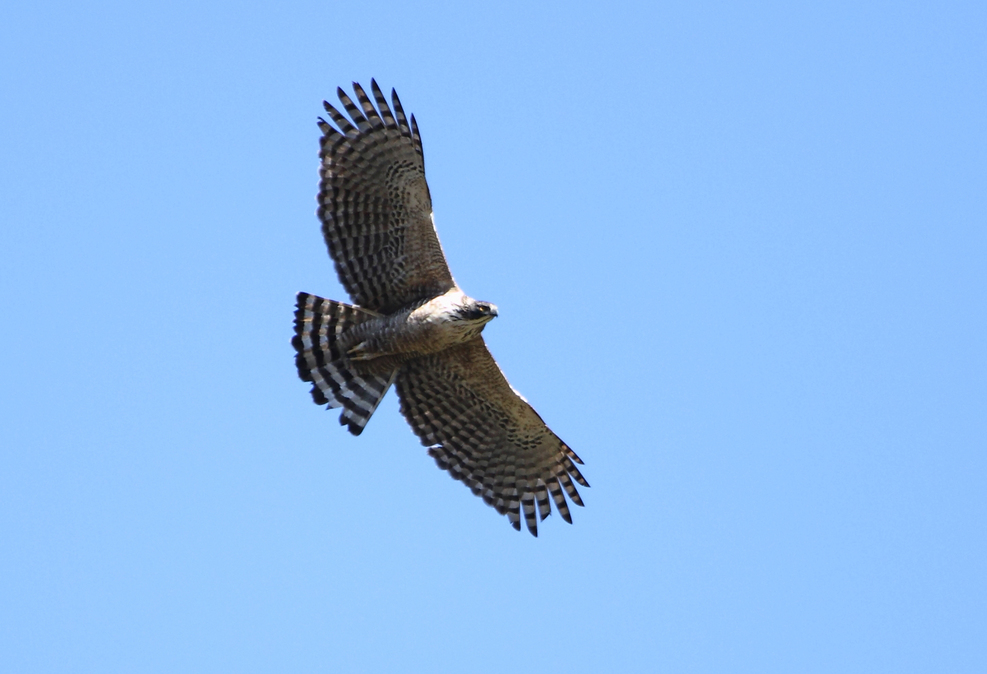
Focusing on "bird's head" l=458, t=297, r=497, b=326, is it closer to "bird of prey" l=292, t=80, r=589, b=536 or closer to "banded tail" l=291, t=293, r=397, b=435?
"bird of prey" l=292, t=80, r=589, b=536

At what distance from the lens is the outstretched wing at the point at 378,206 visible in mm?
15250

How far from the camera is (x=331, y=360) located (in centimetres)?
1566

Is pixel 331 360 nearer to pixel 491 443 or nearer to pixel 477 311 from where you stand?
pixel 477 311

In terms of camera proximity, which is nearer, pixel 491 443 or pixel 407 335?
pixel 407 335

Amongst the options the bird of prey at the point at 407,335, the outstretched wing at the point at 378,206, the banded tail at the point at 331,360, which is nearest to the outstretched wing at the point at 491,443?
the bird of prey at the point at 407,335

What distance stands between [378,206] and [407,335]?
1.21m

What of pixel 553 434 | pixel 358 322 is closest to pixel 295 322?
pixel 358 322

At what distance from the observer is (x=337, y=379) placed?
1566 cm

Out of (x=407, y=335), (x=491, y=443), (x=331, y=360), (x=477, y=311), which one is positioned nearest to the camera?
(x=477, y=311)

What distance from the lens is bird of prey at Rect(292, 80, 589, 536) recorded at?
15.3 metres

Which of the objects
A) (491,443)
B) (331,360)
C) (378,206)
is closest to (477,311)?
(378,206)

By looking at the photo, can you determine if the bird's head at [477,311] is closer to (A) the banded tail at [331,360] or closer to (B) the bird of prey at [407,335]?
(B) the bird of prey at [407,335]

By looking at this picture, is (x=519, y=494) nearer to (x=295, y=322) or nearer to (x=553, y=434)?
(x=553, y=434)

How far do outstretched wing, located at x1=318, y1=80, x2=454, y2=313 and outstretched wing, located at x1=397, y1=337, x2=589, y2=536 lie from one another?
989 mm
